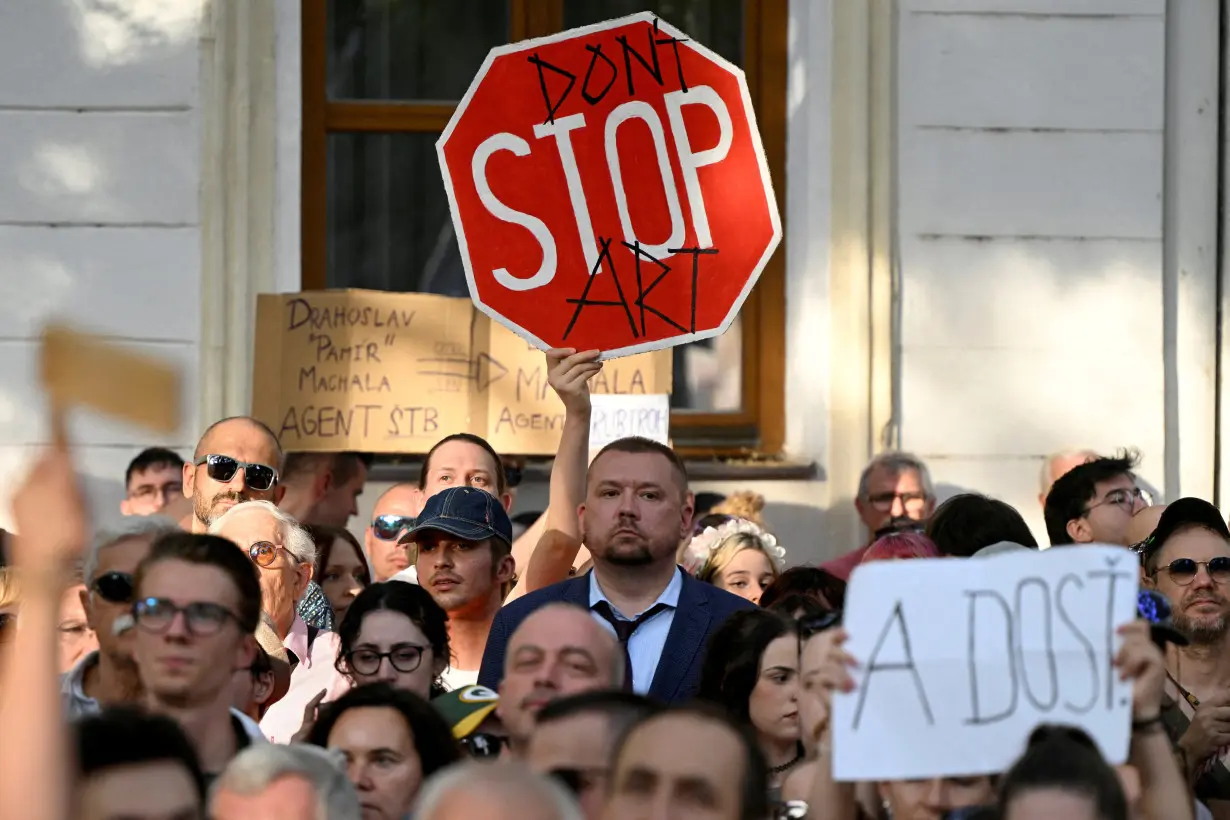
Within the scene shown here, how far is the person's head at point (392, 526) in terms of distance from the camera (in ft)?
23.2

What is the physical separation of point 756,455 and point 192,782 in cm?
528

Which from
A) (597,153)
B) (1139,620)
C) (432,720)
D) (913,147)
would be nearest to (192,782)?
(432,720)

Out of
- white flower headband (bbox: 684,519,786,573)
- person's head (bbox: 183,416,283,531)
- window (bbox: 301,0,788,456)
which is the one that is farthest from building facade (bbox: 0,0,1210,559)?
person's head (bbox: 183,416,283,531)

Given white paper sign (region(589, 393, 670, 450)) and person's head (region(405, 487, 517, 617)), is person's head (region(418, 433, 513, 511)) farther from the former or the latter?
white paper sign (region(589, 393, 670, 450))

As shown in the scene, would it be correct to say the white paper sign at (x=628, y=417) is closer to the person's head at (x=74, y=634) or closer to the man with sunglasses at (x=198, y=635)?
the person's head at (x=74, y=634)

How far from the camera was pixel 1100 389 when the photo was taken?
8.74m

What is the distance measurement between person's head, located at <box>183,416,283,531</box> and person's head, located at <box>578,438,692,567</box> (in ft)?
3.88

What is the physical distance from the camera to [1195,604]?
5824 millimetres

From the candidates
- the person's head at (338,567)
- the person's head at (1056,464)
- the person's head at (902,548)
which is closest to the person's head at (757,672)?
the person's head at (902,548)

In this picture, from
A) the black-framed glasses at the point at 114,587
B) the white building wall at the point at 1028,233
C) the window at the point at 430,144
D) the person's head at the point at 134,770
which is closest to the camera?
the person's head at the point at 134,770

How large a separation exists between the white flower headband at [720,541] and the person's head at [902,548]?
0.97m

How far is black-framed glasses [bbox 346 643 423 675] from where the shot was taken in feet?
17.4

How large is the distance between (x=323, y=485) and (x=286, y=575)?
6.36 ft

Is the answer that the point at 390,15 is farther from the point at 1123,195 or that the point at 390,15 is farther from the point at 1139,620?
the point at 1139,620
